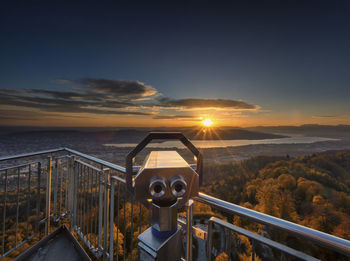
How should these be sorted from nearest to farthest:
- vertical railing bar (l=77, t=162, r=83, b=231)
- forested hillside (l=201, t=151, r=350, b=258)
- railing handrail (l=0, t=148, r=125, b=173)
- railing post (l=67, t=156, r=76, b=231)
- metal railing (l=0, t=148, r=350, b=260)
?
metal railing (l=0, t=148, r=350, b=260), railing handrail (l=0, t=148, r=125, b=173), vertical railing bar (l=77, t=162, r=83, b=231), railing post (l=67, t=156, r=76, b=231), forested hillside (l=201, t=151, r=350, b=258)

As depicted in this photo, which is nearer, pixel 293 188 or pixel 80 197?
pixel 80 197

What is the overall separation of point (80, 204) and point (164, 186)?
259 centimetres

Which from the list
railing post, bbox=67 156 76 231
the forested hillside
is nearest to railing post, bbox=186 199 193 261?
railing post, bbox=67 156 76 231

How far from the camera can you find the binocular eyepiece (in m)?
0.79

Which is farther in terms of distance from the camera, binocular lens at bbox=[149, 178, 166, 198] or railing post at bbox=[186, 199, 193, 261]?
railing post at bbox=[186, 199, 193, 261]

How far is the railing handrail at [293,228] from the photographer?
28.9 inches

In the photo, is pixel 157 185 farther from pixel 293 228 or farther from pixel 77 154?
pixel 77 154

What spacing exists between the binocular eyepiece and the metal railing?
0.43 m

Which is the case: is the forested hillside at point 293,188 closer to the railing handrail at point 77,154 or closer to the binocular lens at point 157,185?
the railing handrail at point 77,154

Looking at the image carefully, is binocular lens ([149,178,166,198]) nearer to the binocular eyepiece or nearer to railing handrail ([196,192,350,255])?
the binocular eyepiece

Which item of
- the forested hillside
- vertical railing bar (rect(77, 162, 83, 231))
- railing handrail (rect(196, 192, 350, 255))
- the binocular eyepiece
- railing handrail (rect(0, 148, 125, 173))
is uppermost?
the binocular eyepiece

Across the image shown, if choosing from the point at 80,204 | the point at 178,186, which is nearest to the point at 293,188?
the point at 80,204

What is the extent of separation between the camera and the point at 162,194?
0.80 metres

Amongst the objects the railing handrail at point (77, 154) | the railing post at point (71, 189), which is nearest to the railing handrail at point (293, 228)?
the railing handrail at point (77, 154)
